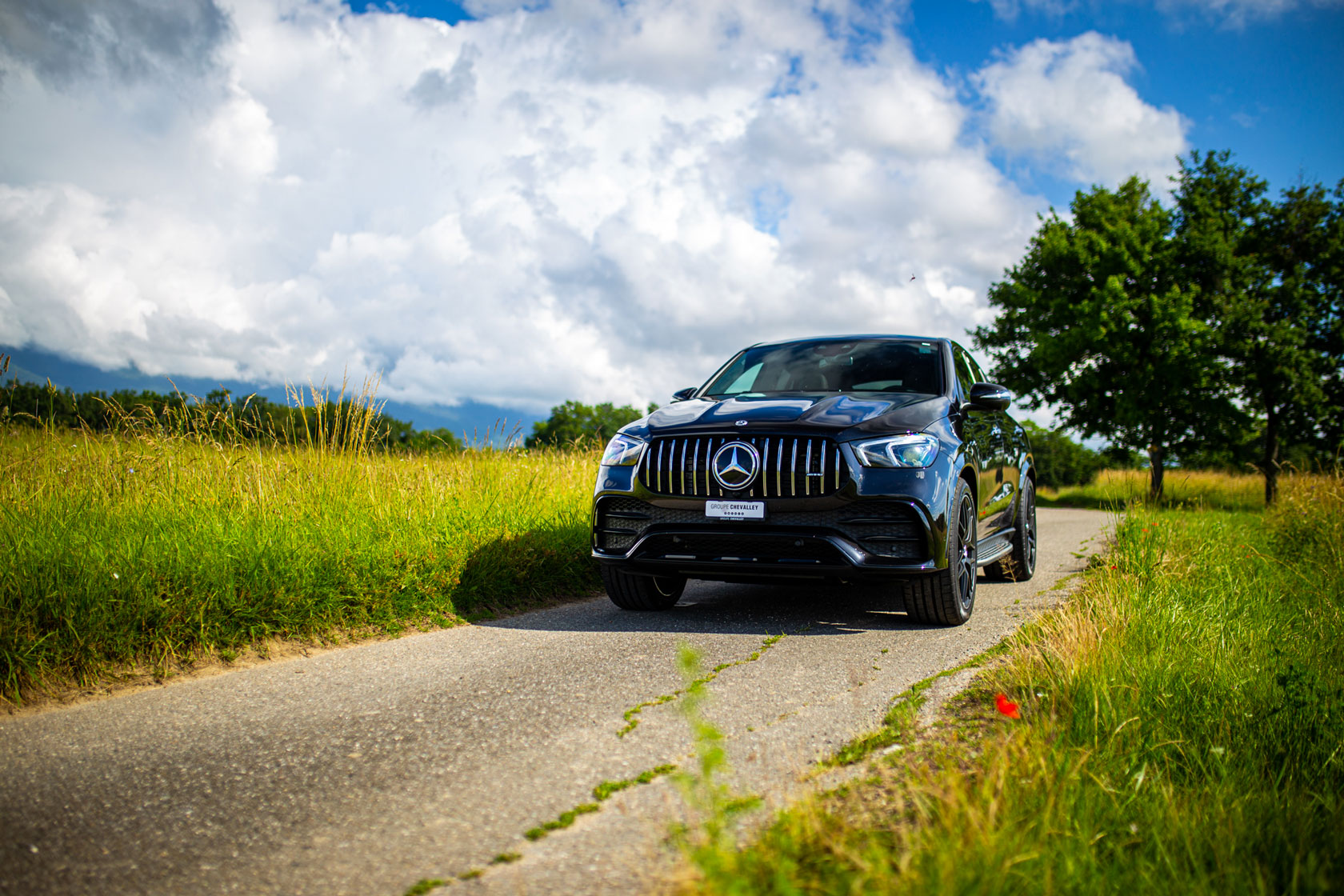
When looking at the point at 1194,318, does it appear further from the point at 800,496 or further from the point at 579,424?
the point at 800,496

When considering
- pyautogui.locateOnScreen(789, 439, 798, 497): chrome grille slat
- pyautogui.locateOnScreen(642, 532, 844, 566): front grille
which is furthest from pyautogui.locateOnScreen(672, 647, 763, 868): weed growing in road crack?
pyautogui.locateOnScreen(789, 439, 798, 497): chrome grille slat

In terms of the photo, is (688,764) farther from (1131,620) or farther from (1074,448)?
(1074,448)

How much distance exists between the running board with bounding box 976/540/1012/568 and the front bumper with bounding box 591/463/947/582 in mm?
1011

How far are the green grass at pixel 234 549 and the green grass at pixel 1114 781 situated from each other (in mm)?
3134

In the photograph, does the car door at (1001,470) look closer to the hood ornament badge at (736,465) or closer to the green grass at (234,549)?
the hood ornament badge at (736,465)

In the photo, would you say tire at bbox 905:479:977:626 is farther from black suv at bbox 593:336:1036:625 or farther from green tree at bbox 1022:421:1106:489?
green tree at bbox 1022:421:1106:489

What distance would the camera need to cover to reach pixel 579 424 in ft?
98.8

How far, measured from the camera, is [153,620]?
3.88 meters

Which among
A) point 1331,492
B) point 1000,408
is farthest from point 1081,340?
point 1000,408

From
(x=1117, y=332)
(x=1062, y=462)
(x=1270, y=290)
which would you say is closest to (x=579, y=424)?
(x=1117, y=332)

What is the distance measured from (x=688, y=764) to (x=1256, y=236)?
32.2 metres

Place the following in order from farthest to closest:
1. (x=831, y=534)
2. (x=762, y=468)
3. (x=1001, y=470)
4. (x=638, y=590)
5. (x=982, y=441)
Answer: (x=1001, y=470), (x=982, y=441), (x=638, y=590), (x=762, y=468), (x=831, y=534)

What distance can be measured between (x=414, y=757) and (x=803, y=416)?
2831 millimetres

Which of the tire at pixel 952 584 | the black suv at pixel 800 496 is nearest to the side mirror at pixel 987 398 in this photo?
the black suv at pixel 800 496
